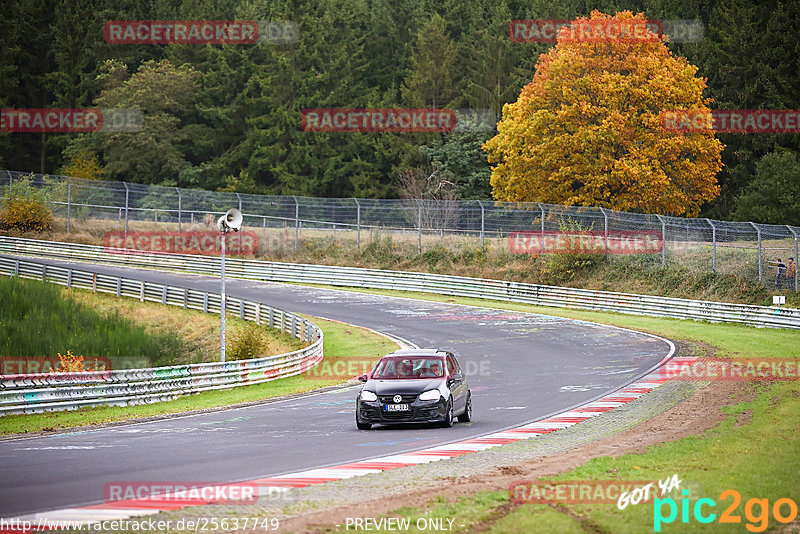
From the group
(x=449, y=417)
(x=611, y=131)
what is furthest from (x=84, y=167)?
(x=449, y=417)

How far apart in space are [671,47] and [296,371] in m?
52.0

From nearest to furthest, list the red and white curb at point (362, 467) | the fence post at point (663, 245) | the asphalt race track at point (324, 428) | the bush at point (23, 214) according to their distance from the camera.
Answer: the red and white curb at point (362, 467) → the asphalt race track at point (324, 428) → the fence post at point (663, 245) → the bush at point (23, 214)

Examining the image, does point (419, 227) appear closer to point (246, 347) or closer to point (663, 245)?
point (663, 245)

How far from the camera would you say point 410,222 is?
56.4m

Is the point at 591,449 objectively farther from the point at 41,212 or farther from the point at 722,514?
the point at 41,212

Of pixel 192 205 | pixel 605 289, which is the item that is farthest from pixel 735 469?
pixel 192 205

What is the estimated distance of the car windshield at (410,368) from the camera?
18766 mm

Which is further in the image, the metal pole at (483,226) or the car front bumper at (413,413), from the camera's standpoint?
the metal pole at (483,226)

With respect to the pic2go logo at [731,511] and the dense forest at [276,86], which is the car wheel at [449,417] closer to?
the pic2go logo at [731,511]

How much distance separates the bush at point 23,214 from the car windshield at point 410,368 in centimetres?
4979

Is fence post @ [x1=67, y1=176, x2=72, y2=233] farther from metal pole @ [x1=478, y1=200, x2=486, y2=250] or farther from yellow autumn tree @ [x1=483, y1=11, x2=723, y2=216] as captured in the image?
yellow autumn tree @ [x1=483, y1=11, x2=723, y2=216]

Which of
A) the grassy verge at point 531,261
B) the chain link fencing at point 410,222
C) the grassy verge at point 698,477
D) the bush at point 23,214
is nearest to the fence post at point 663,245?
the chain link fencing at point 410,222

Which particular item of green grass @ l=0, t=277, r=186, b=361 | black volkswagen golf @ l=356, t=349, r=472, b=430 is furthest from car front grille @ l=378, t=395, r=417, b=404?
green grass @ l=0, t=277, r=186, b=361

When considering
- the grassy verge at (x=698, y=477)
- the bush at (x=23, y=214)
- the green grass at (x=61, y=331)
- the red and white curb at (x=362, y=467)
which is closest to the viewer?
the grassy verge at (x=698, y=477)
